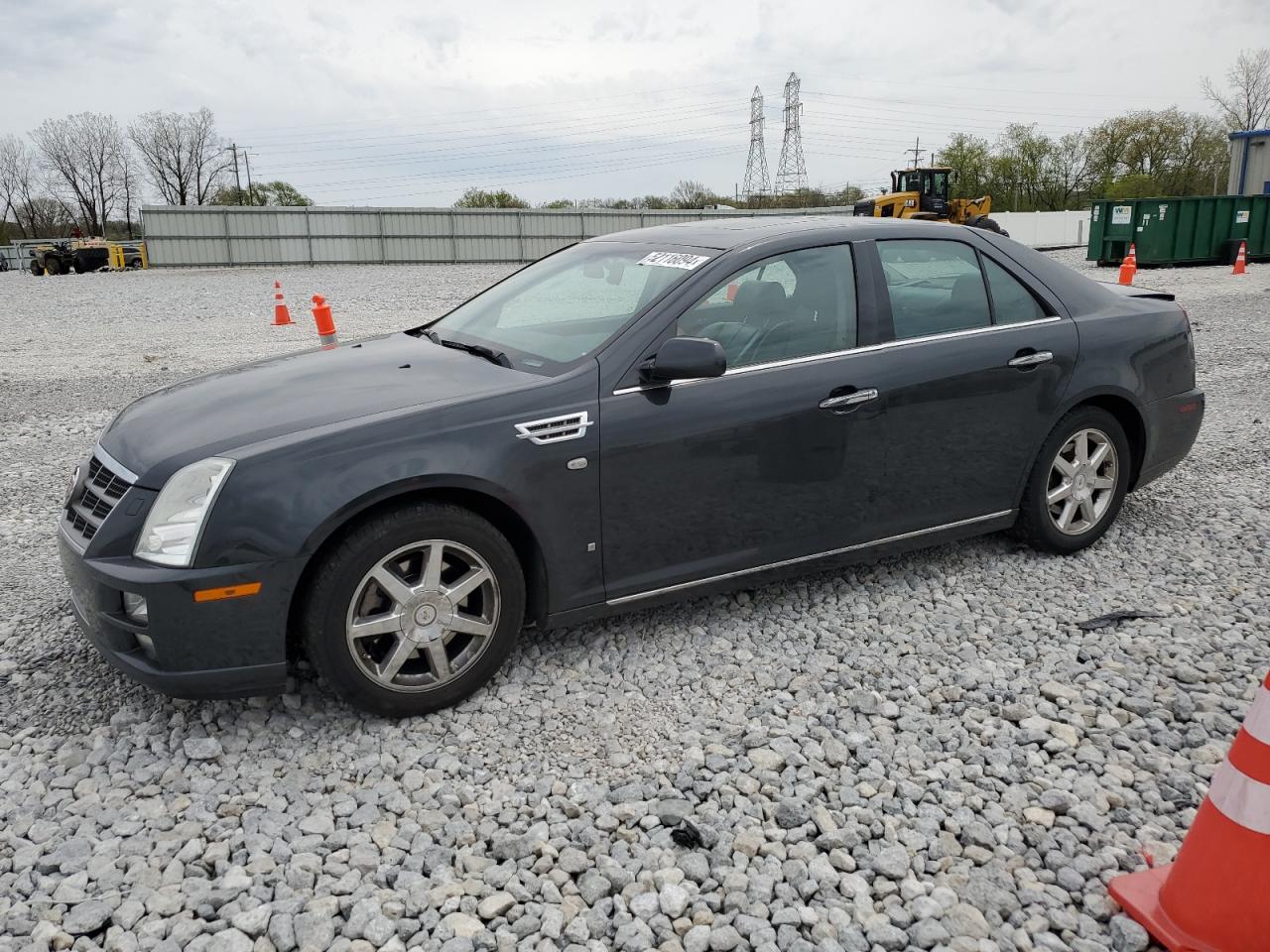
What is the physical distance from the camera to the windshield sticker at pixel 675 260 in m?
3.90

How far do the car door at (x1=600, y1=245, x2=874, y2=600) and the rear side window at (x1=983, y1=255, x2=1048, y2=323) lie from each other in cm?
78

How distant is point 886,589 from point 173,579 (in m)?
2.91

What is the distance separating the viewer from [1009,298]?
4.48 m

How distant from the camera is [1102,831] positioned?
2762mm

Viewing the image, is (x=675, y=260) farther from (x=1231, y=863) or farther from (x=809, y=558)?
(x=1231, y=863)

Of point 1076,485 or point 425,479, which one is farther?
point 1076,485

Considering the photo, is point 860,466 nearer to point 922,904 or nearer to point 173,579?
point 922,904

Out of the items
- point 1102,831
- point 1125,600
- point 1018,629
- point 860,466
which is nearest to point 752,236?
point 860,466

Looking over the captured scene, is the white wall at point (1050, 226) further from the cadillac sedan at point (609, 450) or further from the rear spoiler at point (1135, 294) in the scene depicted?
the cadillac sedan at point (609, 450)

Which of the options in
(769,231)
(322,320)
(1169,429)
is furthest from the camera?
(322,320)

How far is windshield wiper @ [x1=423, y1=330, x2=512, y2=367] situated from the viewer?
384 cm

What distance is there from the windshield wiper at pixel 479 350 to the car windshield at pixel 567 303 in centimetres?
1

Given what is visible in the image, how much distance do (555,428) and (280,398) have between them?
40.0 inches

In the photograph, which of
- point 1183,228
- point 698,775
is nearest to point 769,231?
point 698,775
